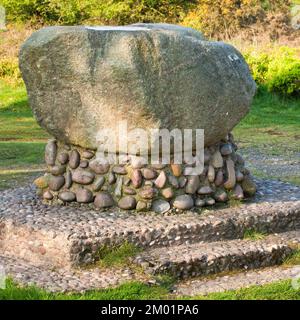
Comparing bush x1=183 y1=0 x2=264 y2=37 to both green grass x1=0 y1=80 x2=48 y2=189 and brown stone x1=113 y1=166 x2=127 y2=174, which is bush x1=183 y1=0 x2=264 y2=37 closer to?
green grass x1=0 y1=80 x2=48 y2=189

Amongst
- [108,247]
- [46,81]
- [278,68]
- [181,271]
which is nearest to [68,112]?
[46,81]

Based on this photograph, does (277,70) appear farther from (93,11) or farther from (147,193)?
(93,11)

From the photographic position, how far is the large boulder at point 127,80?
5289 mm

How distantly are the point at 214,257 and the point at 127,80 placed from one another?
4.70 feet

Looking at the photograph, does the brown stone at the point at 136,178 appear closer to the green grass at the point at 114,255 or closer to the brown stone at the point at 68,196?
the brown stone at the point at 68,196

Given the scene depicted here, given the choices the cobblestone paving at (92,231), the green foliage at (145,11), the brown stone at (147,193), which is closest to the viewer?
the cobblestone paving at (92,231)

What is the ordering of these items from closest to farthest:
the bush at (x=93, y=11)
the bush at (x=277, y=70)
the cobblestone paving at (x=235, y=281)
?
the cobblestone paving at (x=235, y=281)
the bush at (x=277, y=70)
the bush at (x=93, y=11)

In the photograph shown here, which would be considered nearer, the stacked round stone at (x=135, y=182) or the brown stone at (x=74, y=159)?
the stacked round stone at (x=135, y=182)

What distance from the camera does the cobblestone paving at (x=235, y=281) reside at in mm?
4703

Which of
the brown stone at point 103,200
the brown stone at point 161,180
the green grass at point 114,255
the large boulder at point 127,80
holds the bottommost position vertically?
the green grass at point 114,255

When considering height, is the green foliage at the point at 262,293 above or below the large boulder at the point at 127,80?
below

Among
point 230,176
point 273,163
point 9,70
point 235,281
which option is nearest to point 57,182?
point 230,176

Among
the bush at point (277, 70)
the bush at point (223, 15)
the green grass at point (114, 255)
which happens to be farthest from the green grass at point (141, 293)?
the bush at point (223, 15)

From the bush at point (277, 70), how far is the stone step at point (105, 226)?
820 cm
